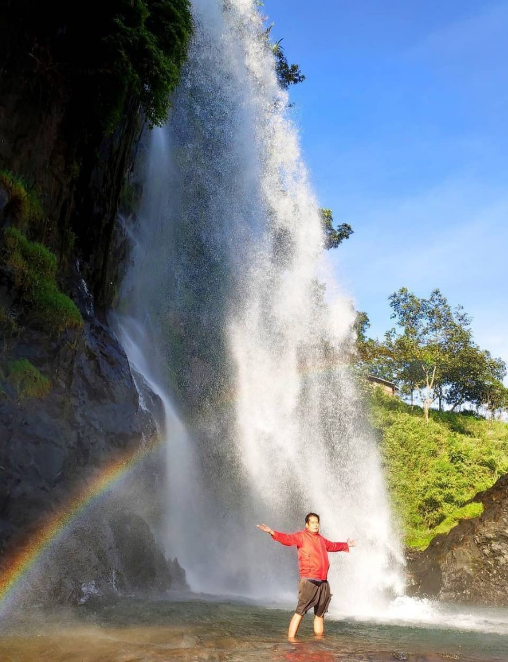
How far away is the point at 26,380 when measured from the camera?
9.85 m

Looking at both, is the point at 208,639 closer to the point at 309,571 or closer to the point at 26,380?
the point at 309,571

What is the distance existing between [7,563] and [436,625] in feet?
23.9

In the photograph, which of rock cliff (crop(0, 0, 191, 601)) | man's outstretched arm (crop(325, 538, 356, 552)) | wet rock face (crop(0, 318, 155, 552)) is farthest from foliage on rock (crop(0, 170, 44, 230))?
man's outstretched arm (crop(325, 538, 356, 552))

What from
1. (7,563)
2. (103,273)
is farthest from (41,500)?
(103,273)

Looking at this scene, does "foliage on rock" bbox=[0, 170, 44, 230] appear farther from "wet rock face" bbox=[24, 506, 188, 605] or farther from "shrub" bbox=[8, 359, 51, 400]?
"wet rock face" bbox=[24, 506, 188, 605]

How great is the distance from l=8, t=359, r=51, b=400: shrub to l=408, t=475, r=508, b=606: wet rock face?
14731 mm

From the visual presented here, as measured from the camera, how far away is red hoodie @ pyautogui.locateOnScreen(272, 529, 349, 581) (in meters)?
6.65

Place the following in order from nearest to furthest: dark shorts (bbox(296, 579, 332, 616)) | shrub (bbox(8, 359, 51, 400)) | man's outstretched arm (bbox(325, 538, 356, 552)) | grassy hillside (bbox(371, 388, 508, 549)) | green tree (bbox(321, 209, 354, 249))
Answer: dark shorts (bbox(296, 579, 332, 616)), man's outstretched arm (bbox(325, 538, 356, 552)), shrub (bbox(8, 359, 51, 400)), grassy hillside (bbox(371, 388, 508, 549)), green tree (bbox(321, 209, 354, 249))

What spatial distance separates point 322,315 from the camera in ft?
85.3

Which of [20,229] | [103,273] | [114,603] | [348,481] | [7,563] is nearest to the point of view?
[7,563]

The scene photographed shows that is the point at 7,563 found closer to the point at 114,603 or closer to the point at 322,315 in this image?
the point at 114,603

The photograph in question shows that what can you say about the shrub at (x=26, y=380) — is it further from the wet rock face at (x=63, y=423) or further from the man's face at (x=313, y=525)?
the man's face at (x=313, y=525)

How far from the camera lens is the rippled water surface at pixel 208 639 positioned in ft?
18.9

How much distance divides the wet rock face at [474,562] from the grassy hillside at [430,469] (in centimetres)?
169
